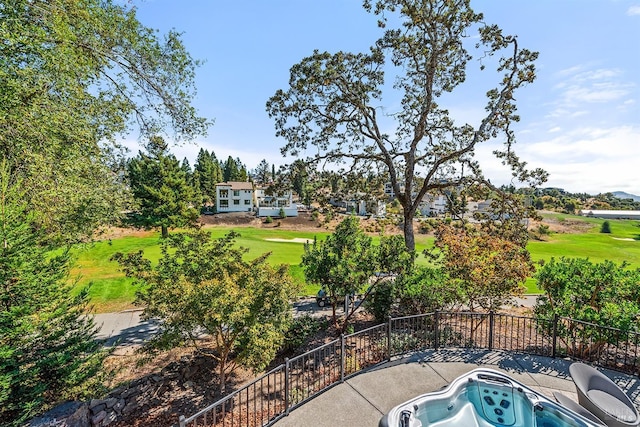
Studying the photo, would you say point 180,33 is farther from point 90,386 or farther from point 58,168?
point 90,386

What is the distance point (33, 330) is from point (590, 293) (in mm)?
12664

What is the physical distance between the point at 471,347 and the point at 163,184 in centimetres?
3398

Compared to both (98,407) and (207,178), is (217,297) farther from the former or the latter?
(207,178)

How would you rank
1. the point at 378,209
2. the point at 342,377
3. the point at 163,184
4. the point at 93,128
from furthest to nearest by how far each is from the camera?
the point at 163,184 < the point at 378,209 < the point at 93,128 < the point at 342,377

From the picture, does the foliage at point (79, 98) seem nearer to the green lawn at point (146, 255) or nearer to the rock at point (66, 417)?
the green lawn at point (146, 255)

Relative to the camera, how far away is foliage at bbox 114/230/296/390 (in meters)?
5.71

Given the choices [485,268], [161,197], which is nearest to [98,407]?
[485,268]

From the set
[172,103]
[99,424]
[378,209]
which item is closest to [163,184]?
[172,103]

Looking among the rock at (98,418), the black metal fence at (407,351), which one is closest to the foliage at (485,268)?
the black metal fence at (407,351)

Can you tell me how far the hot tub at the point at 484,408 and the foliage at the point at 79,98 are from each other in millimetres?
9221

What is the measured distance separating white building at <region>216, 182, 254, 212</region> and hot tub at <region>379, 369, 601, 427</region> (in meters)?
49.8

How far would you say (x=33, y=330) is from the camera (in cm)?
538

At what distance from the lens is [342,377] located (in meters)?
5.96

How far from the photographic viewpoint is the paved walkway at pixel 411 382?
197 inches
